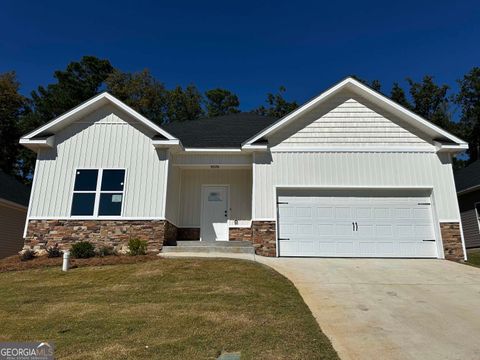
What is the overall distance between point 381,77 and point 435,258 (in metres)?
26.5

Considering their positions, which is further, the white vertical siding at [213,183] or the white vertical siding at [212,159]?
the white vertical siding at [213,183]

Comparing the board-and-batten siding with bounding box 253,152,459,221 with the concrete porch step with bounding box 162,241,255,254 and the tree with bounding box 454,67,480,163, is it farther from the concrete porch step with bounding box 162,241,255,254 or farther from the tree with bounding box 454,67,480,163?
the tree with bounding box 454,67,480,163

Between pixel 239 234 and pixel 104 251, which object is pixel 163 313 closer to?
pixel 104 251

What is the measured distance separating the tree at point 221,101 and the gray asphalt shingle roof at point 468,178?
22.3 meters

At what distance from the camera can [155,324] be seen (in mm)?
5625

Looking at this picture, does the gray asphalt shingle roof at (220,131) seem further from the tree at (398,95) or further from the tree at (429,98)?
the tree at (429,98)

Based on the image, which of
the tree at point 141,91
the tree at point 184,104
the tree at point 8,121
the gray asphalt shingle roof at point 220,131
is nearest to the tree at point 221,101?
the tree at point 184,104

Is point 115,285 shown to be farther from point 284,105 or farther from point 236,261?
point 284,105

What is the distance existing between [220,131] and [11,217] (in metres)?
11.0

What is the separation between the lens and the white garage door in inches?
482

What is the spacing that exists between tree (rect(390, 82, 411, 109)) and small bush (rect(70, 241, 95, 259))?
102 feet

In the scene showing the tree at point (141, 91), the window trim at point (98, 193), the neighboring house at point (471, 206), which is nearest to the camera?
the window trim at point (98, 193)

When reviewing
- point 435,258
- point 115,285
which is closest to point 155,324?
point 115,285

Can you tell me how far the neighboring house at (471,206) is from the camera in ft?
55.7
